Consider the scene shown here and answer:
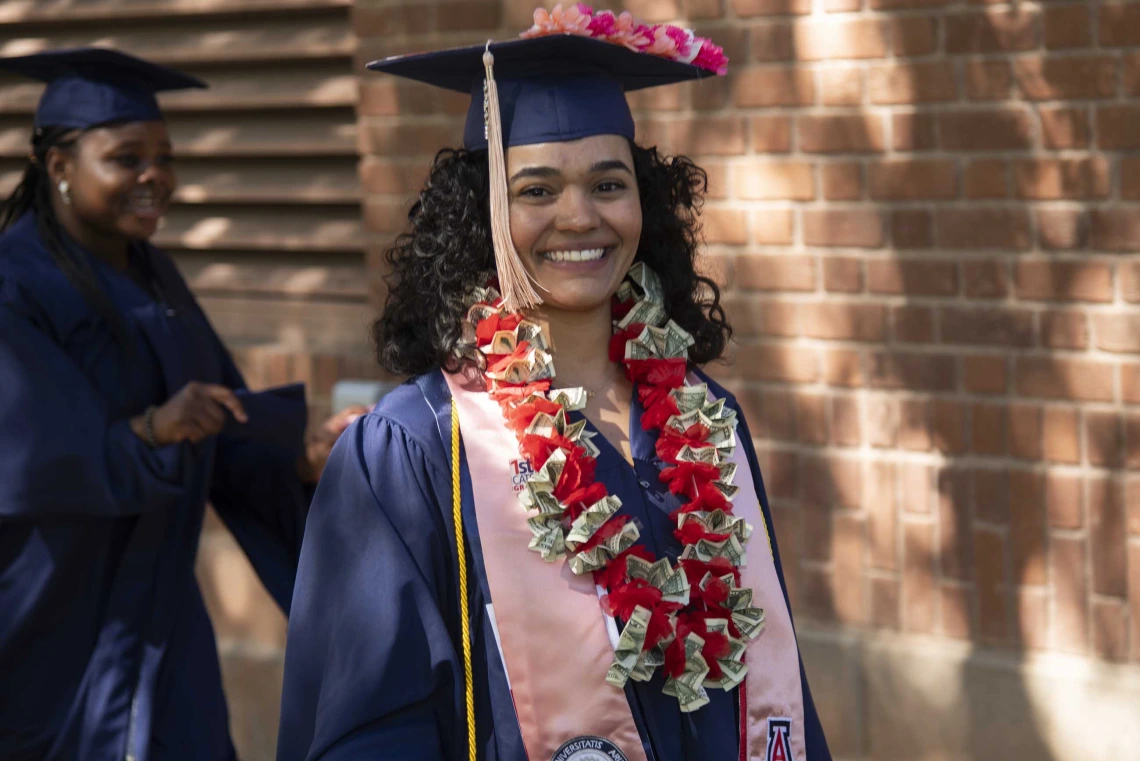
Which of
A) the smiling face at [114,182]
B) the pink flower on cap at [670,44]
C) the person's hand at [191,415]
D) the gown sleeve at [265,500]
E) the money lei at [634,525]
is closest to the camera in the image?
the money lei at [634,525]

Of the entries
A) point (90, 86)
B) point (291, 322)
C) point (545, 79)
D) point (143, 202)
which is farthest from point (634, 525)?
point (291, 322)

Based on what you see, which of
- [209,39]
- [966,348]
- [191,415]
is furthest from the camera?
[209,39]

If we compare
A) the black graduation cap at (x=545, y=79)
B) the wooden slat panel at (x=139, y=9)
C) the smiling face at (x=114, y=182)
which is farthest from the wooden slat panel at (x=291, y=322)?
the black graduation cap at (x=545, y=79)

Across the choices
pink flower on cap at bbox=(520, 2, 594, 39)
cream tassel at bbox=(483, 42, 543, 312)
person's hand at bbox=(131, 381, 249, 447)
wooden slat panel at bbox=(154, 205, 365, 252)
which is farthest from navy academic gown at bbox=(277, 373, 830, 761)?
wooden slat panel at bbox=(154, 205, 365, 252)

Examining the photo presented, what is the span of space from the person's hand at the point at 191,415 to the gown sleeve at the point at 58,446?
0.12 ft

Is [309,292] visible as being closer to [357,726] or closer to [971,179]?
[971,179]

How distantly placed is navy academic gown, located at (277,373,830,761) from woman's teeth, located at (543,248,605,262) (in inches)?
11.9

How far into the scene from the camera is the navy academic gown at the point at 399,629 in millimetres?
2436

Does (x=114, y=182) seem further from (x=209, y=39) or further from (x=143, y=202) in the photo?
(x=209, y=39)

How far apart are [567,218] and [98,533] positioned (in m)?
1.74

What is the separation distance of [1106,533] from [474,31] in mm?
2506

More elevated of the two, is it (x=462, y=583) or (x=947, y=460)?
(x=462, y=583)

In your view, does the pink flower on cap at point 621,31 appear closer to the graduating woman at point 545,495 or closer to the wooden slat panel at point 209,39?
the graduating woman at point 545,495

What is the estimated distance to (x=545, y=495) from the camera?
2.63 meters
